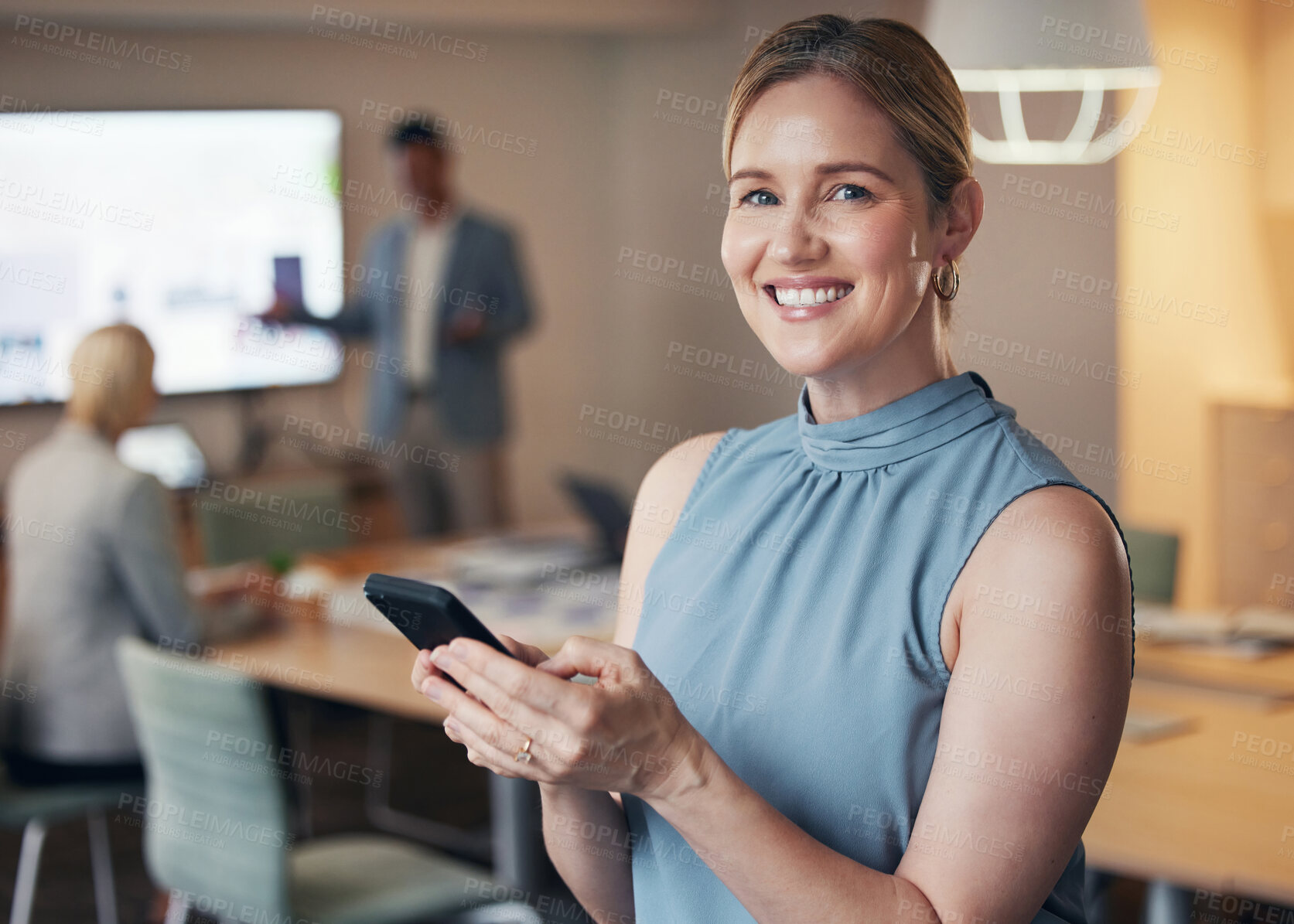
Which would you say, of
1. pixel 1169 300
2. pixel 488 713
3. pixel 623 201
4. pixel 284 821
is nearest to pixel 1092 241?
pixel 1169 300

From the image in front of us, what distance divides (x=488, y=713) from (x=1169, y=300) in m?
4.42

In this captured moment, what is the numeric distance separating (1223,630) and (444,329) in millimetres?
3029

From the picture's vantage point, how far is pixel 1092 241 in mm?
4551

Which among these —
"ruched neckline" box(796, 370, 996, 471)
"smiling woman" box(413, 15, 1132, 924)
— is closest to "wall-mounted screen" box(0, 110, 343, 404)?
"smiling woman" box(413, 15, 1132, 924)

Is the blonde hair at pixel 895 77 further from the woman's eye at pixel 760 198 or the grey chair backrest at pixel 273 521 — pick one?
the grey chair backrest at pixel 273 521

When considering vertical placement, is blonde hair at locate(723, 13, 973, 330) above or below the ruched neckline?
above

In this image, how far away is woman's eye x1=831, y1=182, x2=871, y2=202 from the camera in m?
1.04

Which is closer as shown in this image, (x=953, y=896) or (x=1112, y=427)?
(x=953, y=896)

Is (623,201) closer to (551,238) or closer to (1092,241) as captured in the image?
(551,238)

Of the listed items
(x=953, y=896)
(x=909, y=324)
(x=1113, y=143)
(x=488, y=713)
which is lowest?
(x=953, y=896)

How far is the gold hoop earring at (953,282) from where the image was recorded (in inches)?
43.3

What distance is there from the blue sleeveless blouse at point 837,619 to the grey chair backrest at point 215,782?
1.04 meters

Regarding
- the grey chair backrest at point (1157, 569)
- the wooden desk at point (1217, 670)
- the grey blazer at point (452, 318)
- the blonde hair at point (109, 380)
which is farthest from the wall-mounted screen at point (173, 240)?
the wooden desk at point (1217, 670)

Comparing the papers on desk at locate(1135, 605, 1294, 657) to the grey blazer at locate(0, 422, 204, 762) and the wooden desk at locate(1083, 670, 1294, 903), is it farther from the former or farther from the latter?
the grey blazer at locate(0, 422, 204, 762)
